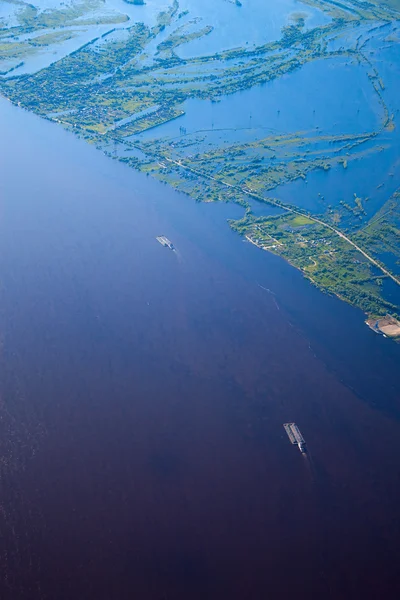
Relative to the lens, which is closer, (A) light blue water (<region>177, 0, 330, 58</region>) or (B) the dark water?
(B) the dark water

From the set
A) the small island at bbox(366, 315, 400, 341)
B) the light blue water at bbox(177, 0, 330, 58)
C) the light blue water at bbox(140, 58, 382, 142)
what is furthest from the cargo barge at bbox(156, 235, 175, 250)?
the light blue water at bbox(177, 0, 330, 58)

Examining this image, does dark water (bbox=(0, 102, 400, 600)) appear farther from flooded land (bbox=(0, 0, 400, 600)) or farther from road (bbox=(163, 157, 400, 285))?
road (bbox=(163, 157, 400, 285))

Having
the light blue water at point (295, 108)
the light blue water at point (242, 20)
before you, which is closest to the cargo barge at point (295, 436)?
the light blue water at point (295, 108)

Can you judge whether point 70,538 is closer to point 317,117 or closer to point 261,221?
point 261,221

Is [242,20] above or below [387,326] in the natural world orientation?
above

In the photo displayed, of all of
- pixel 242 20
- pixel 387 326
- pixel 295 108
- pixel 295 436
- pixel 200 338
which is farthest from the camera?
pixel 242 20

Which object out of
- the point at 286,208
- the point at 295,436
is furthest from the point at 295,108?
the point at 295,436

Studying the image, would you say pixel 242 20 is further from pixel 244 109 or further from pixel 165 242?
pixel 165 242

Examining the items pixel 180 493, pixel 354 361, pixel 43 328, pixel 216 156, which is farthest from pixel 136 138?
pixel 180 493
